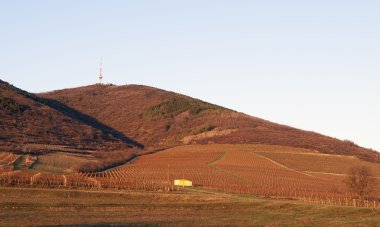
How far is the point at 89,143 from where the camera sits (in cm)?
12738

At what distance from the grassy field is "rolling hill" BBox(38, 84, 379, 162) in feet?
218

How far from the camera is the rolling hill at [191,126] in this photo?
125875 mm

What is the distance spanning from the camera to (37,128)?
398ft

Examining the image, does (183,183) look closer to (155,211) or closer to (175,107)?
(155,211)

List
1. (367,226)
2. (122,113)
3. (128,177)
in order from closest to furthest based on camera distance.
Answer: (367,226), (128,177), (122,113)

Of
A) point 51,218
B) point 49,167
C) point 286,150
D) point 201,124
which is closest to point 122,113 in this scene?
point 201,124

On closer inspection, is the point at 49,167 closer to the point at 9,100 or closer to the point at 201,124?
the point at 9,100

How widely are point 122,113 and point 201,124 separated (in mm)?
36198

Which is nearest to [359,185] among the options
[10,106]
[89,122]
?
[10,106]

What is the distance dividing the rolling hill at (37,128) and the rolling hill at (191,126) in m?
14.9

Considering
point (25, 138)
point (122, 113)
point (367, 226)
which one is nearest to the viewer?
point (367, 226)

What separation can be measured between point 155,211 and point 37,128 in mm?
83896

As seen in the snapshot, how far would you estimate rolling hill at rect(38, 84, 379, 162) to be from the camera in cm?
12588

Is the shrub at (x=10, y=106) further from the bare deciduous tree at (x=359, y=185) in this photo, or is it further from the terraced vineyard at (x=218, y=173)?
the bare deciduous tree at (x=359, y=185)
